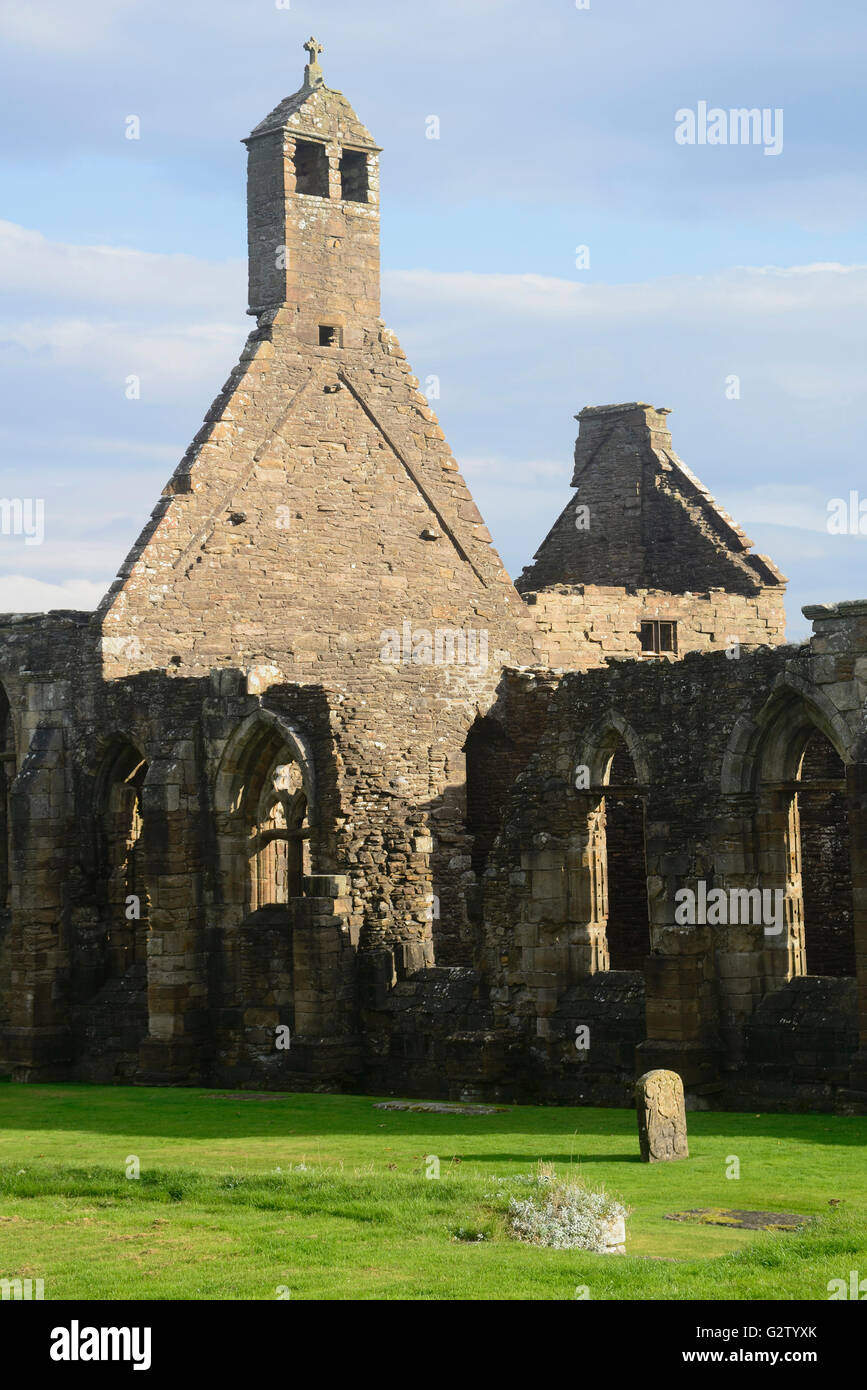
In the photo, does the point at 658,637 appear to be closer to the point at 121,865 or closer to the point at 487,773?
the point at 487,773

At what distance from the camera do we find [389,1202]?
1708cm

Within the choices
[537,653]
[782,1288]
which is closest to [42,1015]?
[537,653]

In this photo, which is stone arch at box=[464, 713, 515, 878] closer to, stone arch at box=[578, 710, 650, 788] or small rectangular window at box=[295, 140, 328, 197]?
stone arch at box=[578, 710, 650, 788]

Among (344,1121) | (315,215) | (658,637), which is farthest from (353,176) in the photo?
(344,1121)

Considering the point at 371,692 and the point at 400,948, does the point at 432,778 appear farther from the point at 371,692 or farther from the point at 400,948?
the point at 400,948

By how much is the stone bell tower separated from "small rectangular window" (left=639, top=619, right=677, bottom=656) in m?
6.92

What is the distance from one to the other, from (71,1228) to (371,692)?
51.3 ft

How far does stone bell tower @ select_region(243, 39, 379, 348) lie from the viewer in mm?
34281

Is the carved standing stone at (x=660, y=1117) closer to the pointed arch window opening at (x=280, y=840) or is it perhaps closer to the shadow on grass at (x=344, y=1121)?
the shadow on grass at (x=344, y=1121)

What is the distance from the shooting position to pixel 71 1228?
17.5 meters

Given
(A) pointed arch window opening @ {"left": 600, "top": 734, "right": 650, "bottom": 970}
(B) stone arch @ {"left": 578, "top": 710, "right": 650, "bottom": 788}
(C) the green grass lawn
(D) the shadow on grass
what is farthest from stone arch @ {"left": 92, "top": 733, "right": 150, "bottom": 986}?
(B) stone arch @ {"left": 578, "top": 710, "right": 650, "bottom": 788}

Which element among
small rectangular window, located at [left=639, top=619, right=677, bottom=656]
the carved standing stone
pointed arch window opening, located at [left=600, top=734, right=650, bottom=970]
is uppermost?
small rectangular window, located at [left=639, top=619, right=677, bottom=656]

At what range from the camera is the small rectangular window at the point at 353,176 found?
35156 millimetres

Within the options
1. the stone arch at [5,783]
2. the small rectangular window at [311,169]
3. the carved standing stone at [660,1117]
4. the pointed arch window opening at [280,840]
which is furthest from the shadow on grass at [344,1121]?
the small rectangular window at [311,169]
